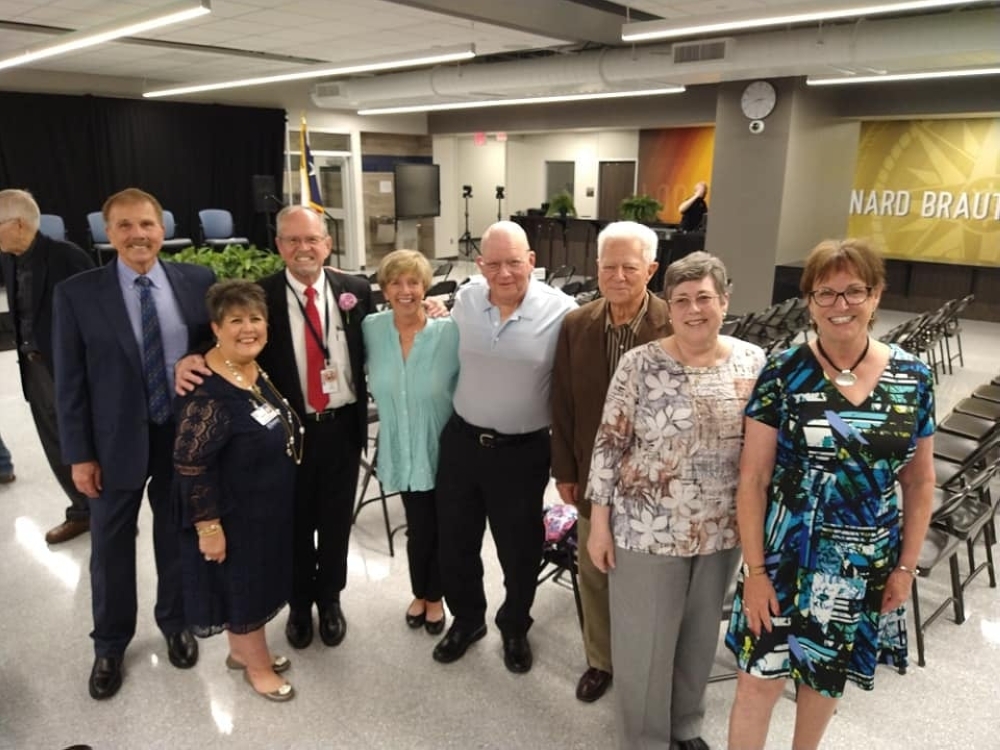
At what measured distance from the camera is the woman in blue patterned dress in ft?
5.40

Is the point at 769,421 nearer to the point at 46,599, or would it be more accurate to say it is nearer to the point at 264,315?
the point at 264,315

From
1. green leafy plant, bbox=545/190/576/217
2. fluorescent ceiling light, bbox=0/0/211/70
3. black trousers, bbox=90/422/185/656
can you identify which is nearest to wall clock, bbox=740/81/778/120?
green leafy plant, bbox=545/190/576/217

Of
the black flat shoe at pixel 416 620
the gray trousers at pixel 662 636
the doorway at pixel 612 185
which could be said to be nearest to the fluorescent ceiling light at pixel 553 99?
the doorway at pixel 612 185

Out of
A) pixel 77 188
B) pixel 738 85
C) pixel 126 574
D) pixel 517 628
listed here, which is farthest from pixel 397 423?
pixel 77 188

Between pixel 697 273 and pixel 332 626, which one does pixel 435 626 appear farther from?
pixel 697 273

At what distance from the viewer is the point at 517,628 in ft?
8.80

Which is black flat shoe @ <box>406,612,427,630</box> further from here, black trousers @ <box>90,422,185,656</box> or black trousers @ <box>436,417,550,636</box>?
black trousers @ <box>90,422,185,656</box>

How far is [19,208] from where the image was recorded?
3.08 metres

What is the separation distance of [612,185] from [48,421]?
1345 cm

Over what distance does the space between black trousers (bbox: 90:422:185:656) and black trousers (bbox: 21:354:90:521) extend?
127 cm

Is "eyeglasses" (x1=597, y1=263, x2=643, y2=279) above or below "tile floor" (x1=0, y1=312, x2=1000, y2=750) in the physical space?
above

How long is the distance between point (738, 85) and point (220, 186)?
9.18 metres

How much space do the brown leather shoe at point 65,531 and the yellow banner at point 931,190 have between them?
11.0 metres

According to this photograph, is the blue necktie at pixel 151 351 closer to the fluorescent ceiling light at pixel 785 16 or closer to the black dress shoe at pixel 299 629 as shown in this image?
the black dress shoe at pixel 299 629
